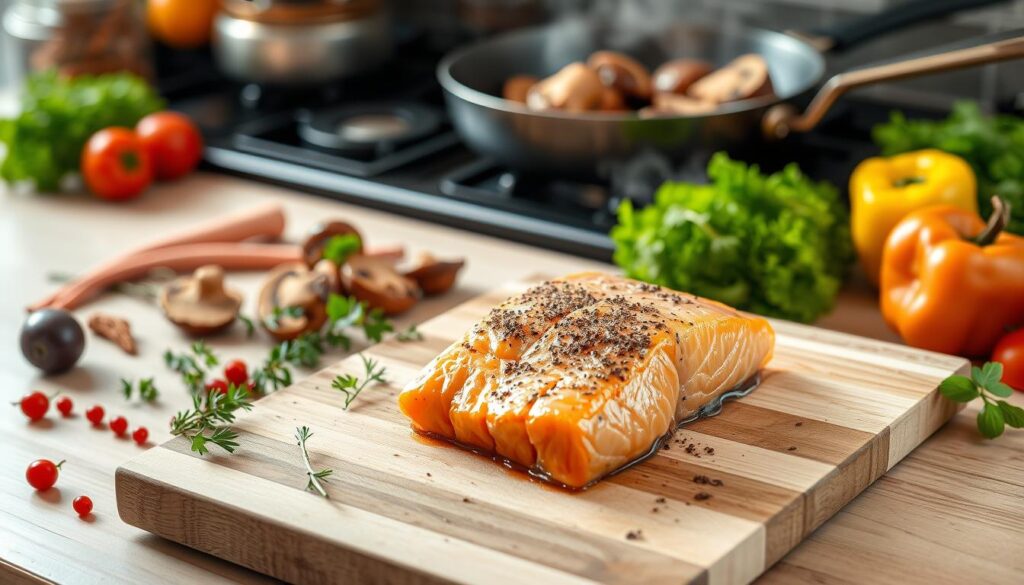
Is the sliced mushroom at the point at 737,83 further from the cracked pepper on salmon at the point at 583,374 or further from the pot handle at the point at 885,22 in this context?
the cracked pepper on salmon at the point at 583,374

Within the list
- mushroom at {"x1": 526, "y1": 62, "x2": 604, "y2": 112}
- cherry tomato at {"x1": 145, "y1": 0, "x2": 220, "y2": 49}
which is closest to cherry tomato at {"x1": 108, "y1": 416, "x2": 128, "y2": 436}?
mushroom at {"x1": 526, "y1": 62, "x2": 604, "y2": 112}

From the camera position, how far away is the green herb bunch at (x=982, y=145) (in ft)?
6.33

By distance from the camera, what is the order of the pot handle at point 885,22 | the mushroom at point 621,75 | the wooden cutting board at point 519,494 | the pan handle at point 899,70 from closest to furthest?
the wooden cutting board at point 519,494 < the pan handle at point 899,70 < the pot handle at point 885,22 < the mushroom at point 621,75

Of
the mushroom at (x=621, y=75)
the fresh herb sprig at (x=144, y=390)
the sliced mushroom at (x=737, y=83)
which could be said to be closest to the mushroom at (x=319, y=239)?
the fresh herb sprig at (x=144, y=390)

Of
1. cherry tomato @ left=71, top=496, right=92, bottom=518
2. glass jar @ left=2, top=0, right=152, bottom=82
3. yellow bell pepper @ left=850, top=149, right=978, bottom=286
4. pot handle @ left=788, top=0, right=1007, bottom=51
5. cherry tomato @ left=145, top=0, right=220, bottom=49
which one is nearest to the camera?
cherry tomato @ left=71, top=496, right=92, bottom=518

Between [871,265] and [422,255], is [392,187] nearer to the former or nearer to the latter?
[422,255]

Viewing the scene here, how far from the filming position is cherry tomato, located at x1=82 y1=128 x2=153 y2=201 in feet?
7.82

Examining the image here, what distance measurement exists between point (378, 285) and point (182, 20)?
144cm

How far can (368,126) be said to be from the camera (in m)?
2.60

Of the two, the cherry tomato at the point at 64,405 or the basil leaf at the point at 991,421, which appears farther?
the cherry tomato at the point at 64,405

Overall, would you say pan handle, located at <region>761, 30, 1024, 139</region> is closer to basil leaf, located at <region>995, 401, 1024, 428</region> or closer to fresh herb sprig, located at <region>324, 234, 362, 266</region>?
basil leaf, located at <region>995, 401, 1024, 428</region>

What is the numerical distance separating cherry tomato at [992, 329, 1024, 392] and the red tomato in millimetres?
1563

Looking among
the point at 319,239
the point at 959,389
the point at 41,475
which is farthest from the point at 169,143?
the point at 959,389

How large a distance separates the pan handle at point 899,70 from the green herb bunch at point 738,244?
185 millimetres
